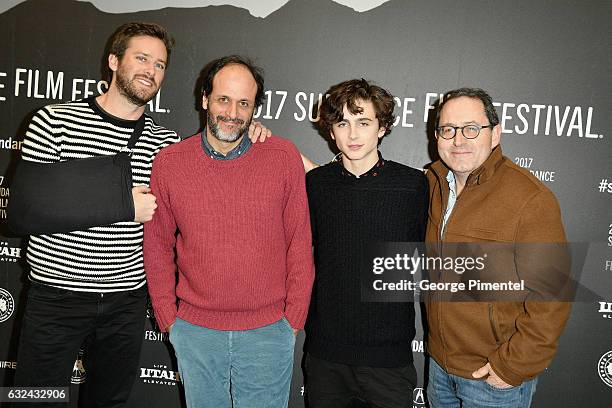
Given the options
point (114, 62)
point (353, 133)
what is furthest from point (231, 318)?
point (114, 62)

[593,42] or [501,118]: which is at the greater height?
[593,42]

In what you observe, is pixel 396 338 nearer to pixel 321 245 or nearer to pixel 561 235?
pixel 321 245

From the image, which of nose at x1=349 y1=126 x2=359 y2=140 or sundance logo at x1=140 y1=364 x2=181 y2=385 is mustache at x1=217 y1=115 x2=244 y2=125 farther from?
sundance logo at x1=140 y1=364 x2=181 y2=385

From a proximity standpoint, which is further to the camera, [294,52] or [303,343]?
[303,343]

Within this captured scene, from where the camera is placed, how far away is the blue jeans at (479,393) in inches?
73.9

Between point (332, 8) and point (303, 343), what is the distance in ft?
6.44

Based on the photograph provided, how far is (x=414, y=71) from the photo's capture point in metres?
2.70

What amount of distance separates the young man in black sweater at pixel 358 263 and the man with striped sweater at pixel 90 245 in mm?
813

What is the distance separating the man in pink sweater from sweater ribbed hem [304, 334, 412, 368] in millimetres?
174

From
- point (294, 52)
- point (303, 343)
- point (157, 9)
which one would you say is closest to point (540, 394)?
point (303, 343)

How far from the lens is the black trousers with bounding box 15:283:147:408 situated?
7.01ft

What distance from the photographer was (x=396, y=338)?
6.49 ft

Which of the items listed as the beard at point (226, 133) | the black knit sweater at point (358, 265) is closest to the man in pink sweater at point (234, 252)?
the beard at point (226, 133)

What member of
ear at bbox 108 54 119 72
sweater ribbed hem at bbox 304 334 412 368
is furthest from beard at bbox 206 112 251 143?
sweater ribbed hem at bbox 304 334 412 368
